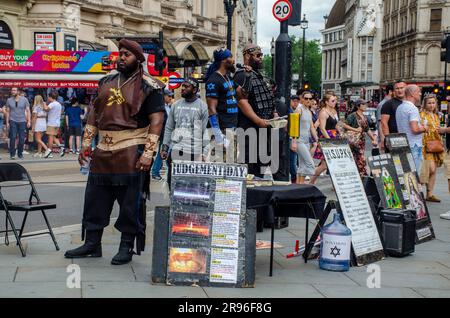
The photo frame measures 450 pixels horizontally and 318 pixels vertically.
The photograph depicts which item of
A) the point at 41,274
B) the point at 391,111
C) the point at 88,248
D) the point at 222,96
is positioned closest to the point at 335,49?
the point at 391,111

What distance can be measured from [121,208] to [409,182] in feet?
11.2

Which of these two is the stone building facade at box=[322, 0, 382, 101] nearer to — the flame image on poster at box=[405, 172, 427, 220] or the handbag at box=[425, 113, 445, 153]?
the handbag at box=[425, 113, 445, 153]

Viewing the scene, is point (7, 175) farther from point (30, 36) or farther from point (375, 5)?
point (375, 5)

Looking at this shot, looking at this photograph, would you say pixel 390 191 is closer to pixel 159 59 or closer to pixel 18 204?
pixel 18 204

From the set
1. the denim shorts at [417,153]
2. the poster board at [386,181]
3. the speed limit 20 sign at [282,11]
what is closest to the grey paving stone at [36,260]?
the poster board at [386,181]

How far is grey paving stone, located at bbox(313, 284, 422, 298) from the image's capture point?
5.80m

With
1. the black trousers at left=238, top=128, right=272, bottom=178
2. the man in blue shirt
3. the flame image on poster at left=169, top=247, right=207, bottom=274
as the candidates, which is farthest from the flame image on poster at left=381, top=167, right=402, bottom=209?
the man in blue shirt

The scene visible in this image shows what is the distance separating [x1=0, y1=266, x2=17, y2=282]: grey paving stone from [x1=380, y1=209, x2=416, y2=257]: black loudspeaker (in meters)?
3.58

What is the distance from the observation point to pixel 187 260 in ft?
19.4

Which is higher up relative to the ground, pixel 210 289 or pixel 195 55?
pixel 195 55

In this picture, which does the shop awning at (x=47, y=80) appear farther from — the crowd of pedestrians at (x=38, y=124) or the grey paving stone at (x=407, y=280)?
the grey paving stone at (x=407, y=280)
